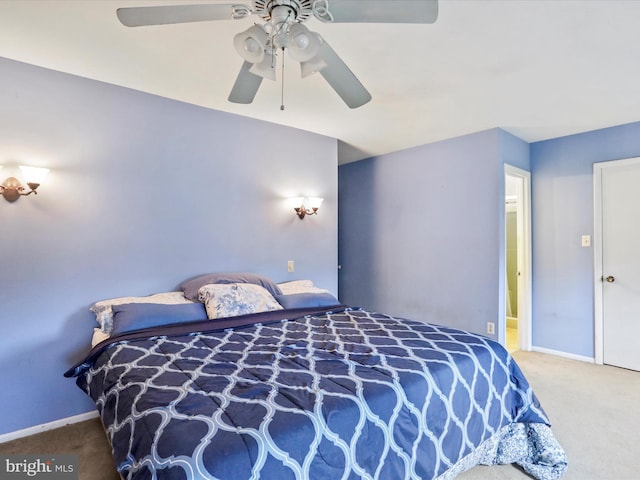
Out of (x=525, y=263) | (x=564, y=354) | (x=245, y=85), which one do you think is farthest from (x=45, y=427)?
(x=564, y=354)

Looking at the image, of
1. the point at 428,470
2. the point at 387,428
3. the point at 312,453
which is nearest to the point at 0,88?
the point at 312,453

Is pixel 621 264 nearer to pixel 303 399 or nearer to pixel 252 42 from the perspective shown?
pixel 303 399

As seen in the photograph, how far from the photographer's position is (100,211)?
2.62 meters

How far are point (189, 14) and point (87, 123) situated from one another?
170 centimetres

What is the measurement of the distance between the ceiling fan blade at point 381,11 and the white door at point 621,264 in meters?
3.29

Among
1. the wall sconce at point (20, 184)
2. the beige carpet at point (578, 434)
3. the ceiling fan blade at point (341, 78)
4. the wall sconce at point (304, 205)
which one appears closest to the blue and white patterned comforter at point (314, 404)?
the beige carpet at point (578, 434)

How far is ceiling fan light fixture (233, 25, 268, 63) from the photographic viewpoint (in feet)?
4.81

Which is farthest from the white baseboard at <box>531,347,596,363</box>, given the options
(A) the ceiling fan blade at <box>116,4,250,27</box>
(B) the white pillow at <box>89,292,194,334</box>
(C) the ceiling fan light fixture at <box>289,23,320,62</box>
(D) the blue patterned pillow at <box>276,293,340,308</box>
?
(A) the ceiling fan blade at <box>116,4,250,27</box>

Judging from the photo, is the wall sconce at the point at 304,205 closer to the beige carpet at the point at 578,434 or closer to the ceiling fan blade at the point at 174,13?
the ceiling fan blade at the point at 174,13

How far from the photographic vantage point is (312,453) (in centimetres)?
118

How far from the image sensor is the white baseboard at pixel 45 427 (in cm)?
229

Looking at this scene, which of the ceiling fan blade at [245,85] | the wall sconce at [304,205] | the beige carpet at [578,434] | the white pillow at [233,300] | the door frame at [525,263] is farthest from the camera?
the door frame at [525,263]

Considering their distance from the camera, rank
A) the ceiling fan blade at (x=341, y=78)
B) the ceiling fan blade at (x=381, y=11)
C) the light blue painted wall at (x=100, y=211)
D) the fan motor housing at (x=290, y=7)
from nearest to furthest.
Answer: the ceiling fan blade at (x=381, y=11) → the fan motor housing at (x=290, y=7) → the ceiling fan blade at (x=341, y=78) → the light blue painted wall at (x=100, y=211)

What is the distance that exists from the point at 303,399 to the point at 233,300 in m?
1.40
